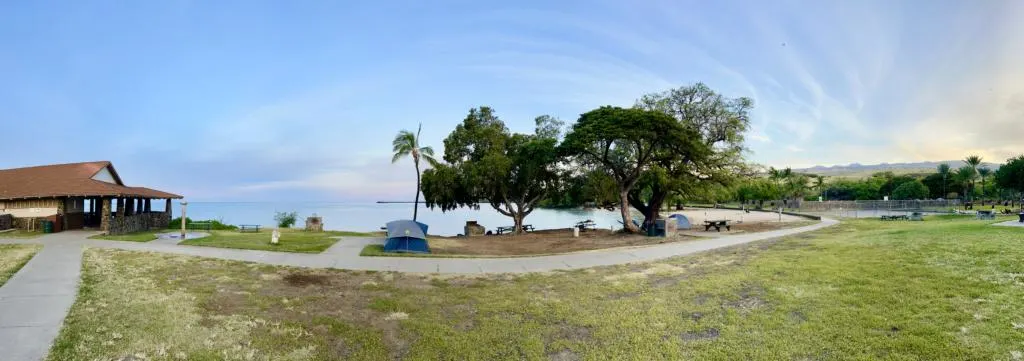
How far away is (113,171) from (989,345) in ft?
140

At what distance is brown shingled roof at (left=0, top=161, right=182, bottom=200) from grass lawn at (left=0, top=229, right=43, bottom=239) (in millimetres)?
1991

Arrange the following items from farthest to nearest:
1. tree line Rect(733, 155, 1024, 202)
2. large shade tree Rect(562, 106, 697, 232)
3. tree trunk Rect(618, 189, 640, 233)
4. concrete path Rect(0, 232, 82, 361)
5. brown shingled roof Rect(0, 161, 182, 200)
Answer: tree line Rect(733, 155, 1024, 202)
tree trunk Rect(618, 189, 640, 233)
large shade tree Rect(562, 106, 697, 232)
brown shingled roof Rect(0, 161, 182, 200)
concrete path Rect(0, 232, 82, 361)

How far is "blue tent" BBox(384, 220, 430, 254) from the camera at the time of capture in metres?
19.8

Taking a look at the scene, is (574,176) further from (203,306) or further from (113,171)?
(113,171)

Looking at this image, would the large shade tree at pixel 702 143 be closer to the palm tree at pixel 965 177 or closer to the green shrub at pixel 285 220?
the green shrub at pixel 285 220

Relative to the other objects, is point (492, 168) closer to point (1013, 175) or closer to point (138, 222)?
point (138, 222)

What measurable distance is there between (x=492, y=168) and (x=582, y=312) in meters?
24.4

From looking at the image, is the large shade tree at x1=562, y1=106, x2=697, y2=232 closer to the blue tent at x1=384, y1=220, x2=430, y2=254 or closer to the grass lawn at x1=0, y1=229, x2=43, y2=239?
the blue tent at x1=384, y1=220, x2=430, y2=254

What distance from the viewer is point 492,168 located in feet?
107

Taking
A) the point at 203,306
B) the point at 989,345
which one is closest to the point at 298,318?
the point at 203,306

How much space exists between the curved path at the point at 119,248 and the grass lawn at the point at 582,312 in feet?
1.36

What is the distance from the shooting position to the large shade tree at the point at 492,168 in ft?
109

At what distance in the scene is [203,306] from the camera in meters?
9.28

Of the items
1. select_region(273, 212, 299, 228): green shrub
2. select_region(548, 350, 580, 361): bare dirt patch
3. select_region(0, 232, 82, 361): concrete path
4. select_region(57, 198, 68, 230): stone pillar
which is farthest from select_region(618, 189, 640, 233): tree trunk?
select_region(57, 198, 68, 230): stone pillar
